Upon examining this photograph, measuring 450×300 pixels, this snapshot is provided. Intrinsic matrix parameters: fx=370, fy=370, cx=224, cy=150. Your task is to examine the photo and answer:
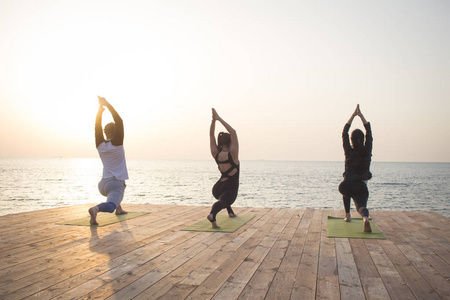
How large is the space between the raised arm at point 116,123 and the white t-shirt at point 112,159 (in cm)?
8

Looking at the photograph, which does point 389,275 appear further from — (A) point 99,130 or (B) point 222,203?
(A) point 99,130

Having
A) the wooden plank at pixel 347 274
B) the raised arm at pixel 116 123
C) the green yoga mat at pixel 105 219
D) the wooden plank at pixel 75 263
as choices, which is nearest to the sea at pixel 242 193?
the green yoga mat at pixel 105 219

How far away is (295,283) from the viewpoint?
2.54 meters

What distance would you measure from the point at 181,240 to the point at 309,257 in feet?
4.74

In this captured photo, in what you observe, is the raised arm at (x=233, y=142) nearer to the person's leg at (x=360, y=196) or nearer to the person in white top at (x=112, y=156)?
the person in white top at (x=112, y=156)

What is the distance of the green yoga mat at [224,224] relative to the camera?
187 inches

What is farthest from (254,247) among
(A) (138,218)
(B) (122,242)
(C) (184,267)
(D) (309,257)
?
(A) (138,218)

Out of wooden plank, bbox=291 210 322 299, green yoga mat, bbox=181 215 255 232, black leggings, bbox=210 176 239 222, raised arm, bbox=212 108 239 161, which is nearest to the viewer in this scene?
wooden plank, bbox=291 210 322 299

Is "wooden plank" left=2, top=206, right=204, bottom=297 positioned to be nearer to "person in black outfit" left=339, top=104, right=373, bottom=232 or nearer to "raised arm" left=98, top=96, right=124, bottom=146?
"raised arm" left=98, top=96, right=124, bottom=146

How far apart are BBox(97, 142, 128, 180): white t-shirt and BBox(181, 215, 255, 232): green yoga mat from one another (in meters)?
1.25

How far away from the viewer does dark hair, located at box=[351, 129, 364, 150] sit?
15.8ft

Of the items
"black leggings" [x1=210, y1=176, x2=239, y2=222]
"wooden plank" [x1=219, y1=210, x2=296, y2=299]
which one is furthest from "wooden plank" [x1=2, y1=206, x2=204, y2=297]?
"black leggings" [x1=210, y1=176, x2=239, y2=222]

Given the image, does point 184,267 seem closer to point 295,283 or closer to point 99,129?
point 295,283

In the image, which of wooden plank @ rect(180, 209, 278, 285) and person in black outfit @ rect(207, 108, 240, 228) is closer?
wooden plank @ rect(180, 209, 278, 285)
